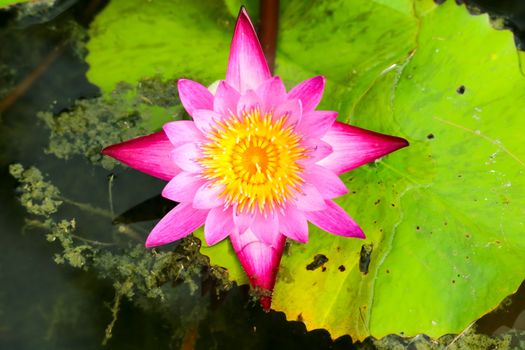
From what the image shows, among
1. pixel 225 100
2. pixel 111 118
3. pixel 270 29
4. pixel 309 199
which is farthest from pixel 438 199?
pixel 111 118

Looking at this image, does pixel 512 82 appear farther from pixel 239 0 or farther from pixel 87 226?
pixel 87 226

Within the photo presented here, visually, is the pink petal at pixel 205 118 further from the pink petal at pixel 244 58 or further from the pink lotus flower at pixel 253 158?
the pink petal at pixel 244 58

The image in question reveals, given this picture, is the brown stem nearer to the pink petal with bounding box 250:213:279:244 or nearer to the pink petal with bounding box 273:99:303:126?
the pink petal with bounding box 273:99:303:126

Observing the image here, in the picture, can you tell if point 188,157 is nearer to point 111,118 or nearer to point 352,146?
point 352,146

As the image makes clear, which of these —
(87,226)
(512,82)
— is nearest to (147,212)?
(87,226)

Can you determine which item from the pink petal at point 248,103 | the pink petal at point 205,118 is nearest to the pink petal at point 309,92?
the pink petal at point 248,103

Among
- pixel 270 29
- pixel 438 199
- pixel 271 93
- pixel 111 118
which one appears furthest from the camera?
pixel 111 118

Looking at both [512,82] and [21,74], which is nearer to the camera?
[512,82]

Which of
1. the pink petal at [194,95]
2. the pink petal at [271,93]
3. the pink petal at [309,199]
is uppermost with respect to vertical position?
the pink petal at [271,93]
